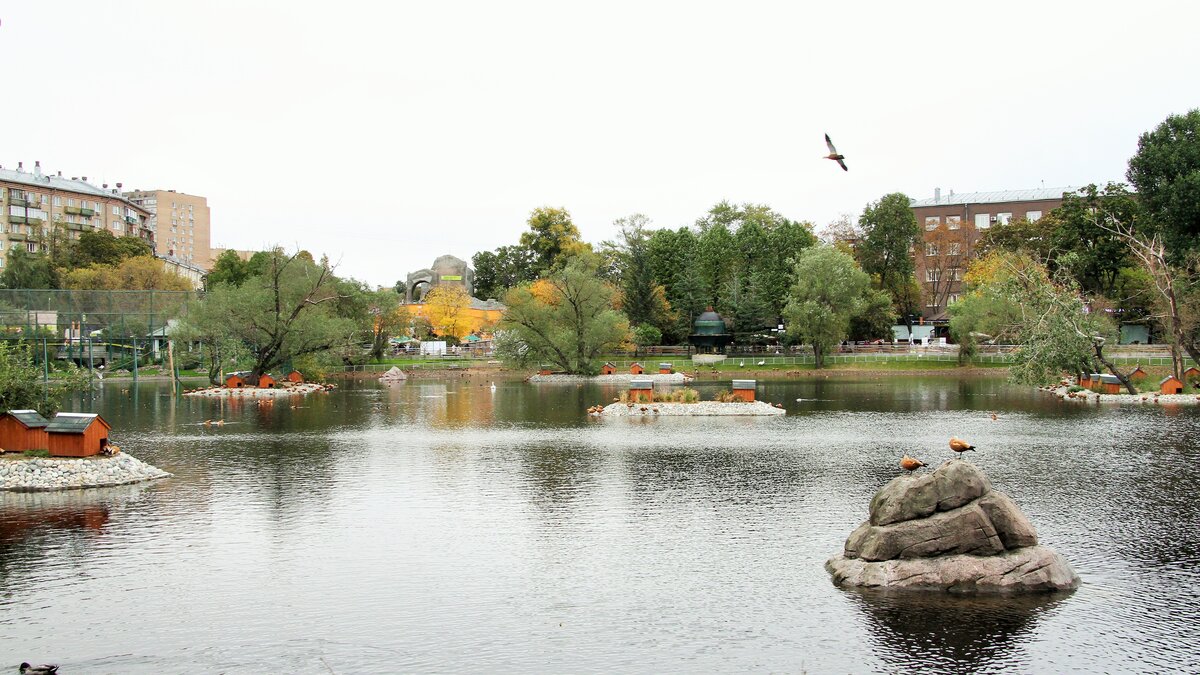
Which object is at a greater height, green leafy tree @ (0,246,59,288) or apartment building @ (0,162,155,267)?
apartment building @ (0,162,155,267)

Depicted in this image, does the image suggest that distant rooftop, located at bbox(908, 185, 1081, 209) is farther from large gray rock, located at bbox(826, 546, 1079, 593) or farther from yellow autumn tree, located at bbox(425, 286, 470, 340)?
large gray rock, located at bbox(826, 546, 1079, 593)

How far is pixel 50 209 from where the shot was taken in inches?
6073

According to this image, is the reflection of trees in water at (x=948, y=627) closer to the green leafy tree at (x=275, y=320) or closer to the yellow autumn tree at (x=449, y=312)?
the green leafy tree at (x=275, y=320)

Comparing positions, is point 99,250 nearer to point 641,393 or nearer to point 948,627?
point 641,393

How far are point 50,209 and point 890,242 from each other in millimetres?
128019

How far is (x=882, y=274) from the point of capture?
396 ft

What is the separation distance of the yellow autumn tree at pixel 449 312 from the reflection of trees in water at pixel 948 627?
114054 millimetres

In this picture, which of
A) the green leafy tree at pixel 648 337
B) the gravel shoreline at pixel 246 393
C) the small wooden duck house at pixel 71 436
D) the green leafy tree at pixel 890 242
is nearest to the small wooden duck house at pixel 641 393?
the gravel shoreline at pixel 246 393

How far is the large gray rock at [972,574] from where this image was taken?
21562 mm

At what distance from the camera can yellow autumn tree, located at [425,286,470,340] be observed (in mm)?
132250

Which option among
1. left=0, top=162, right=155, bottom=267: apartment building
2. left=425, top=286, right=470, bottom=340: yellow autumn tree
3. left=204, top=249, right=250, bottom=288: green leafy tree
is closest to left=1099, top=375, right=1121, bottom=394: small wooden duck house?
left=425, top=286, right=470, bottom=340: yellow autumn tree

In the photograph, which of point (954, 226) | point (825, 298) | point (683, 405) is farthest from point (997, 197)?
point (683, 405)

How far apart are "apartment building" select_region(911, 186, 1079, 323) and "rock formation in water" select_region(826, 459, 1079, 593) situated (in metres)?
110

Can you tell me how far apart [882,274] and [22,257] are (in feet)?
350
